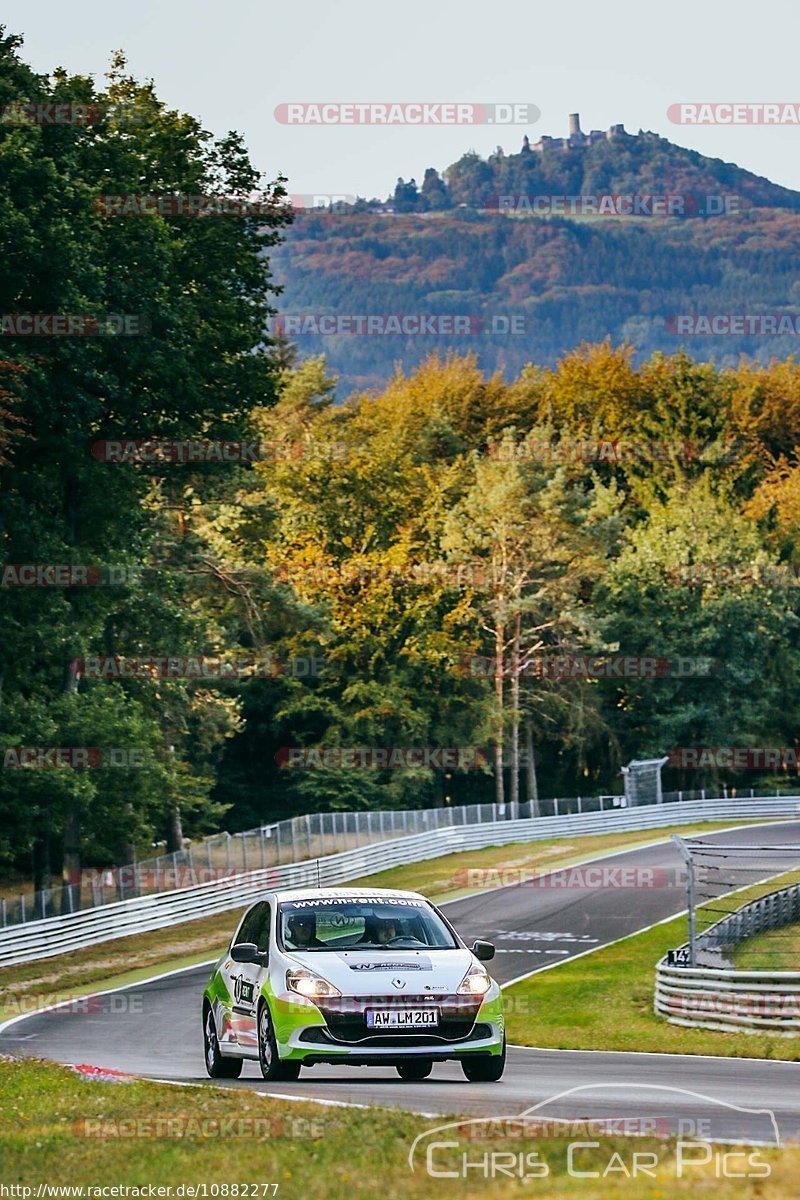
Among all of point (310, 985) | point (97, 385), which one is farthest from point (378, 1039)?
point (97, 385)

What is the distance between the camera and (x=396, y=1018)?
46.7 feet

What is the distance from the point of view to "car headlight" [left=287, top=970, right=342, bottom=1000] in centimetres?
1435

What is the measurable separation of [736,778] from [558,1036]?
67.1 metres

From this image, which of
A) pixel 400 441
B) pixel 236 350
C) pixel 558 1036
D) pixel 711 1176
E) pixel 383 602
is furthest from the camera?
pixel 400 441

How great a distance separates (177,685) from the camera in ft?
164

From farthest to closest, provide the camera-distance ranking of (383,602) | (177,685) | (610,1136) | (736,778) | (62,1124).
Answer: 1. (736,778)
2. (383,602)
3. (177,685)
4. (62,1124)
5. (610,1136)

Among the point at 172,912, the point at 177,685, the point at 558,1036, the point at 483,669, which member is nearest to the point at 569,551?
the point at 483,669

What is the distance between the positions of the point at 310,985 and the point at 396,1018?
2.45ft

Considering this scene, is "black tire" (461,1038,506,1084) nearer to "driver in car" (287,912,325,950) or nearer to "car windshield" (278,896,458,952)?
"car windshield" (278,896,458,952)

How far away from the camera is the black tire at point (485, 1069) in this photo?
1495 cm

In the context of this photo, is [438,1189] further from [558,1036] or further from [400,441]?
[400,441]

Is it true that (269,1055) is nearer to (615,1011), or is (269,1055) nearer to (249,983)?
(249,983)

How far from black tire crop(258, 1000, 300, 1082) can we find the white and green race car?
1cm

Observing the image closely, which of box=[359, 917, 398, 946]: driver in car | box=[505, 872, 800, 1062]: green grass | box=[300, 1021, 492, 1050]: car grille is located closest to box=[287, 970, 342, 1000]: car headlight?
box=[300, 1021, 492, 1050]: car grille
